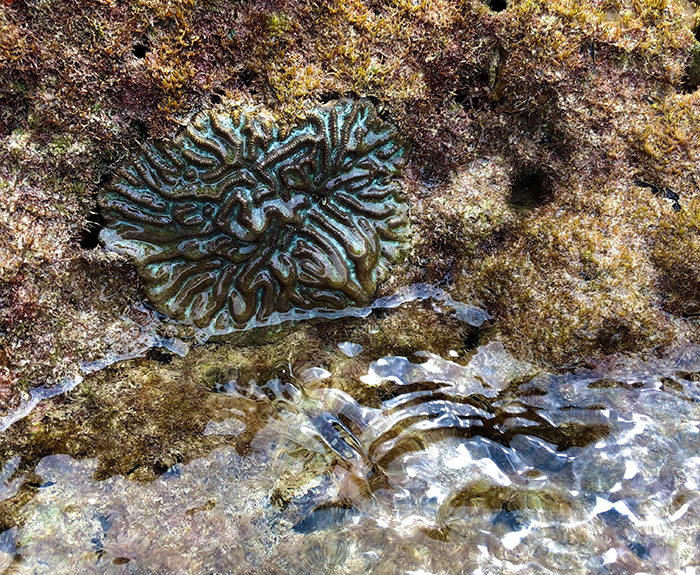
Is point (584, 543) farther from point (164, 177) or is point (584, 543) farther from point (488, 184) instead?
point (164, 177)

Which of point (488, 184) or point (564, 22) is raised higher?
point (564, 22)

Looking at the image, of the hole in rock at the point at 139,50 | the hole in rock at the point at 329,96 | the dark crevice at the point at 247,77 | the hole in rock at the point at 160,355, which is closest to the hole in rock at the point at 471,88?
the hole in rock at the point at 329,96

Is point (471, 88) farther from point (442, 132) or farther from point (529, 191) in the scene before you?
point (529, 191)

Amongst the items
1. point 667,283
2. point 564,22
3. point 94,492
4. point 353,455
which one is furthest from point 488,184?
point 94,492

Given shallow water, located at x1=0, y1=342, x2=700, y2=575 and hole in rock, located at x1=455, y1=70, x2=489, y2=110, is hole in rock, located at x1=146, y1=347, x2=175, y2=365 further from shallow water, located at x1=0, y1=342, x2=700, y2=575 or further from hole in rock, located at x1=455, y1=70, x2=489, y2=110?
hole in rock, located at x1=455, y1=70, x2=489, y2=110

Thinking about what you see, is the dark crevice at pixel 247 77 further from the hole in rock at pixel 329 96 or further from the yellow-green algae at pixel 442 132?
the hole in rock at pixel 329 96

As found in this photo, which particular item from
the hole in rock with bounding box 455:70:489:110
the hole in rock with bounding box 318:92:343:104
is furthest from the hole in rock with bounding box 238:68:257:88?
the hole in rock with bounding box 455:70:489:110
